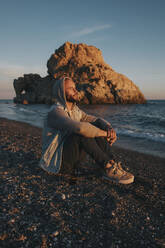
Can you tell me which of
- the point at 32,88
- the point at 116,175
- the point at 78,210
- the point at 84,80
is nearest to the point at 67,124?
the point at 78,210

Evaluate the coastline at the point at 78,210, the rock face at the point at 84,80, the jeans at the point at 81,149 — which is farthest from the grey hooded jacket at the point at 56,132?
the rock face at the point at 84,80

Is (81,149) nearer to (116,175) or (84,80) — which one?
(116,175)

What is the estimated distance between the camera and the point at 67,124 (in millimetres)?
2752

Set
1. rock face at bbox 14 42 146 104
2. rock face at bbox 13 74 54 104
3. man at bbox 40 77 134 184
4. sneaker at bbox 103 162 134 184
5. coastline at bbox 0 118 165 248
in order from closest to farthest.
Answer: coastline at bbox 0 118 165 248 < man at bbox 40 77 134 184 < sneaker at bbox 103 162 134 184 < rock face at bbox 14 42 146 104 < rock face at bbox 13 74 54 104

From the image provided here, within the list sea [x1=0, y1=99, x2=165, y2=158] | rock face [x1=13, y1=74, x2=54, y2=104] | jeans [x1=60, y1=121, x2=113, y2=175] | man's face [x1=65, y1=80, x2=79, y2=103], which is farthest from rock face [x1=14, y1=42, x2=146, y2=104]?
jeans [x1=60, y1=121, x2=113, y2=175]

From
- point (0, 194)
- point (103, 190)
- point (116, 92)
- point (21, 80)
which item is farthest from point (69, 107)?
point (21, 80)

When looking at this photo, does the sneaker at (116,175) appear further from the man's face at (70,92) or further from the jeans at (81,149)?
the man's face at (70,92)

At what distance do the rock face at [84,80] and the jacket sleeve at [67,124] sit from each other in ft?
188

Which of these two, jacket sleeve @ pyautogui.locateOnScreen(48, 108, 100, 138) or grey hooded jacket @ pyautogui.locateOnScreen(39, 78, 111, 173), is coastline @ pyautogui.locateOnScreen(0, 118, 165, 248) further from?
jacket sleeve @ pyautogui.locateOnScreen(48, 108, 100, 138)

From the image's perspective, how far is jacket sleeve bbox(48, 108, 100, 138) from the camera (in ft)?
9.02

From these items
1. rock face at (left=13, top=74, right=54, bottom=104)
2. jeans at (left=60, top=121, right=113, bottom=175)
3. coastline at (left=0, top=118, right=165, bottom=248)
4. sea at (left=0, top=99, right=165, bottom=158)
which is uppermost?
rock face at (left=13, top=74, right=54, bottom=104)

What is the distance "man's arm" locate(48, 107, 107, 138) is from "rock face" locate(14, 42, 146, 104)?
2254 inches

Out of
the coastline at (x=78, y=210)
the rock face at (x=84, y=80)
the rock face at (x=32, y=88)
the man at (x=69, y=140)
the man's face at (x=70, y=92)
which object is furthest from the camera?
the rock face at (x=32, y=88)

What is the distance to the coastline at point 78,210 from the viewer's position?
198 cm
